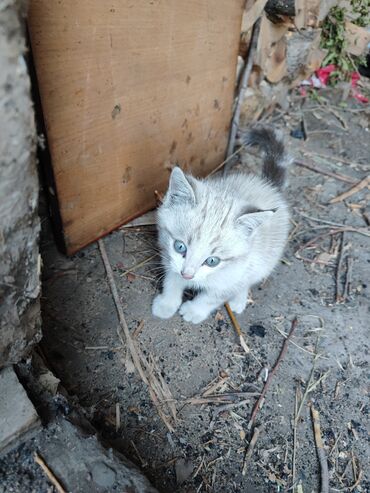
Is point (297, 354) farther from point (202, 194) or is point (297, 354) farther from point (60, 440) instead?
point (60, 440)

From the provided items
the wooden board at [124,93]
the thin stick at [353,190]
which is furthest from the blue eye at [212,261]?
the thin stick at [353,190]

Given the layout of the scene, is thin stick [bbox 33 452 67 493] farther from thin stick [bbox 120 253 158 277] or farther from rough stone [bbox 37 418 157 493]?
thin stick [bbox 120 253 158 277]

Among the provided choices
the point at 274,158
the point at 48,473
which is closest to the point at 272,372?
the point at 48,473

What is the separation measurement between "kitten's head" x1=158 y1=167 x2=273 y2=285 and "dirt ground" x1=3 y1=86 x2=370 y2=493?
0.37 metres

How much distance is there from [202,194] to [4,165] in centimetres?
86

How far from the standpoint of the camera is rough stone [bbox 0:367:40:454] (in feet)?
3.94

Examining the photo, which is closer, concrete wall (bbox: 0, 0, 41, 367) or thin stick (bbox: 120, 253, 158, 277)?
concrete wall (bbox: 0, 0, 41, 367)

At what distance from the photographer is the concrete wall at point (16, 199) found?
91 centimetres

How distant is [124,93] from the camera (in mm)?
1812

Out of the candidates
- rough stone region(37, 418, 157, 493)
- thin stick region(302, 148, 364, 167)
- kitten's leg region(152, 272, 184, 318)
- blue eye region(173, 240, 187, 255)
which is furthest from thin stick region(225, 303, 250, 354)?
thin stick region(302, 148, 364, 167)

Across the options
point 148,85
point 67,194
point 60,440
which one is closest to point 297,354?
point 60,440

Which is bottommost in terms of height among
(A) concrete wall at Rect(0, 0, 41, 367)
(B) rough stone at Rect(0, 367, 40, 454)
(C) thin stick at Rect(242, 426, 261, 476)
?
(C) thin stick at Rect(242, 426, 261, 476)

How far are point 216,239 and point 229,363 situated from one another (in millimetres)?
545

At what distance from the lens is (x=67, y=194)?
1.82 metres
